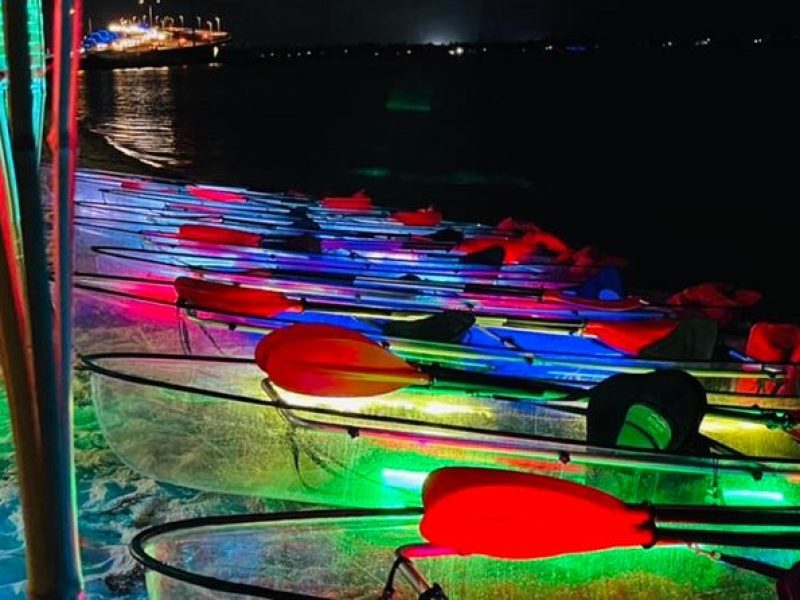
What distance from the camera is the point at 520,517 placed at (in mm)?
2691

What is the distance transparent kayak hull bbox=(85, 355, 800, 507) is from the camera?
11.8 feet

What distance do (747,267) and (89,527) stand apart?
13.2 metres

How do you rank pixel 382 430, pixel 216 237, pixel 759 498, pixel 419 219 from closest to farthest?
1. pixel 759 498
2. pixel 382 430
3. pixel 216 237
4. pixel 419 219

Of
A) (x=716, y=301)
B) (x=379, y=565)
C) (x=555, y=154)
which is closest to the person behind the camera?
(x=379, y=565)

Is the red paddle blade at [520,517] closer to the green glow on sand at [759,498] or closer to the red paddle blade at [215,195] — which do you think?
the green glow on sand at [759,498]

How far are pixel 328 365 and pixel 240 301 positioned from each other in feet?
5.14

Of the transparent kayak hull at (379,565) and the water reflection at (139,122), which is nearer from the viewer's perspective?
the transparent kayak hull at (379,565)

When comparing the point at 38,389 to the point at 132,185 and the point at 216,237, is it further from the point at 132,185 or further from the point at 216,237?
the point at 132,185

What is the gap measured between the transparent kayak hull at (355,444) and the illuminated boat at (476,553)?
34 cm

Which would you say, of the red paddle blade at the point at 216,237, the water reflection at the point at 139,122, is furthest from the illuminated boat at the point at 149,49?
the red paddle blade at the point at 216,237

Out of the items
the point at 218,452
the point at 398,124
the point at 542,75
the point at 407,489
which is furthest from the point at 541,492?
the point at 542,75

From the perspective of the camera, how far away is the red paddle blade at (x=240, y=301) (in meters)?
5.35

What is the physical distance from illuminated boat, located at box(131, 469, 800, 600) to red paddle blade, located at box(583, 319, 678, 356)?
1.95m

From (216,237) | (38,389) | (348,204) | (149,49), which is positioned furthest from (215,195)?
(149,49)
